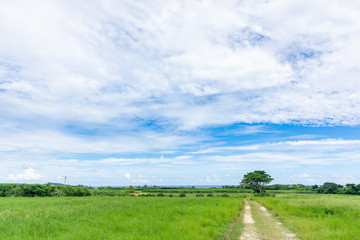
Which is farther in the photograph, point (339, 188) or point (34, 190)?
point (339, 188)

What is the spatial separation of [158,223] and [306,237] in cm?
770

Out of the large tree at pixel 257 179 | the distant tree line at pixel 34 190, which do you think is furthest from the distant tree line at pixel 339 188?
the distant tree line at pixel 34 190

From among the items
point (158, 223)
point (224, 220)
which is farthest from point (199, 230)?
point (224, 220)

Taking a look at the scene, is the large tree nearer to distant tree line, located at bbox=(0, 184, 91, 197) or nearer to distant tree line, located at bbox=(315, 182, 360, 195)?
distant tree line, located at bbox=(315, 182, 360, 195)

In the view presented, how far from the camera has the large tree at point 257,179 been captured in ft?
272

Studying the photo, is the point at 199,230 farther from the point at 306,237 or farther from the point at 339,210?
the point at 339,210

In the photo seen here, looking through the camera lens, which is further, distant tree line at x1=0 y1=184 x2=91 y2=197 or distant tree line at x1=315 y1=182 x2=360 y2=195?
distant tree line at x1=315 y1=182 x2=360 y2=195

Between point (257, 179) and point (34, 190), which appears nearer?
point (34, 190)

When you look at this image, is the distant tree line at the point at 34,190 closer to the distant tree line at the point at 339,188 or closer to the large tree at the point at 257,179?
the large tree at the point at 257,179

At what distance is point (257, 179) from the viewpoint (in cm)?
8469

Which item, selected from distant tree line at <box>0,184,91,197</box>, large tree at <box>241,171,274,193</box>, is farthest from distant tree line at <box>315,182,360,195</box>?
distant tree line at <box>0,184,91,197</box>

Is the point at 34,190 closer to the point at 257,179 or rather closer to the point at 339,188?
the point at 257,179

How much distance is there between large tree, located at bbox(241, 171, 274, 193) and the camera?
3268 inches

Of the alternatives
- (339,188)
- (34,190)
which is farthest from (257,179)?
(34,190)
